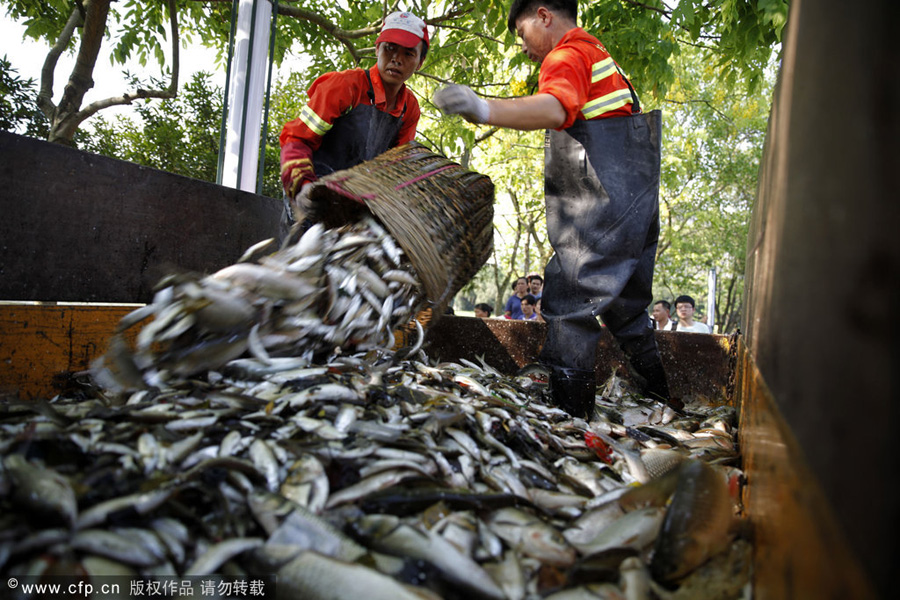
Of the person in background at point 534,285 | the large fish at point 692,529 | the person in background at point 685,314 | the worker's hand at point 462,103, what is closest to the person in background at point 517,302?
the person in background at point 534,285

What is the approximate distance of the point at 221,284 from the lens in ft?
6.12

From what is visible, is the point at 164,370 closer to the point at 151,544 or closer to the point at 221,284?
the point at 221,284

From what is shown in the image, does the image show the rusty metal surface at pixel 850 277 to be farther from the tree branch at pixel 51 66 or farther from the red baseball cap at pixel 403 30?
the tree branch at pixel 51 66

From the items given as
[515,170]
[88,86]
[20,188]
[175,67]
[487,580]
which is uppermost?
[515,170]

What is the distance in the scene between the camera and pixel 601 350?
3.26 metres

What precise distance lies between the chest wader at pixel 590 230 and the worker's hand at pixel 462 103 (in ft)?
1.92

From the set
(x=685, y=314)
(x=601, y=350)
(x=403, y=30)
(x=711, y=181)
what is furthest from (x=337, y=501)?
(x=711, y=181)

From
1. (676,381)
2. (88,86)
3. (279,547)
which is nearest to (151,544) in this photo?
(279,547)

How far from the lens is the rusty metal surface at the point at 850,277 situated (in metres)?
0.61

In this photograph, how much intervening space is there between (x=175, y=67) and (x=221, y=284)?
19.2 feet

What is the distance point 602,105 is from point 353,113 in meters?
1.40

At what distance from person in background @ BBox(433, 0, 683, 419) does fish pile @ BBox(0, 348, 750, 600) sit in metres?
0.78

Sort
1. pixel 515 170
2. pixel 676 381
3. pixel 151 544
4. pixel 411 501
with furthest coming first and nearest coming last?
1. pixel 515 170
2. pixel 676 381
3. pixel 411 501
4. pixel 151 544

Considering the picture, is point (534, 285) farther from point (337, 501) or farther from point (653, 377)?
point (337, 501)
